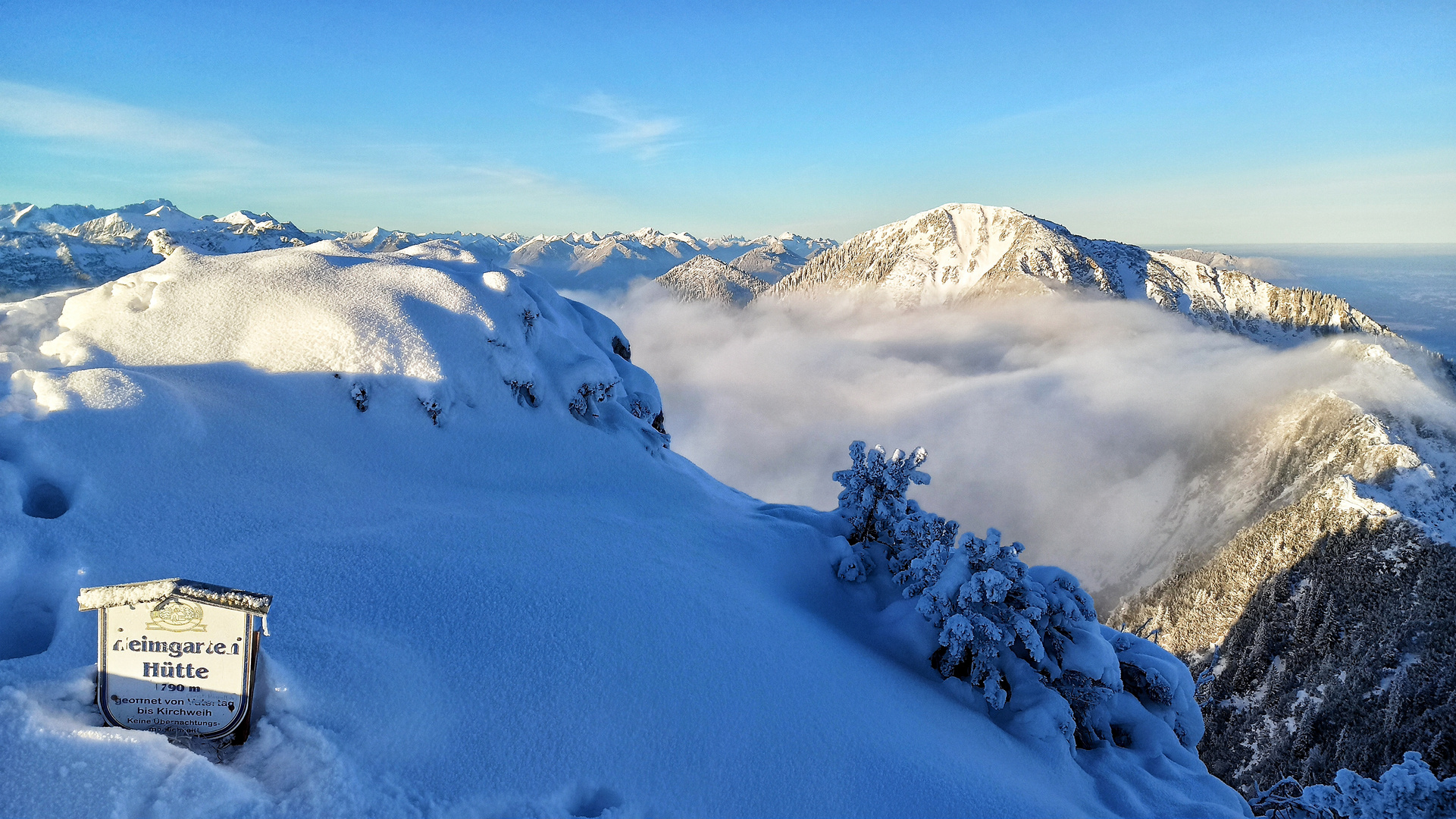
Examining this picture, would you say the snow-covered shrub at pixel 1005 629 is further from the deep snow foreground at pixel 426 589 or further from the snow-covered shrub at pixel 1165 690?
the snow-covered shrub at pixel 1165 690

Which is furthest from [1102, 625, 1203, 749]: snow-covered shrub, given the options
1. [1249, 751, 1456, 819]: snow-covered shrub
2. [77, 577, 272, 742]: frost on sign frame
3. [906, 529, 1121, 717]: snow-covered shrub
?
[77, 577, 272, 742]: frost on sign frame

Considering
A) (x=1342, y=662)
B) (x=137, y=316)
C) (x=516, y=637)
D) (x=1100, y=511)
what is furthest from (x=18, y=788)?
(x=1100, y=511)

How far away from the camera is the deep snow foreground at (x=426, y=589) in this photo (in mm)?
7727

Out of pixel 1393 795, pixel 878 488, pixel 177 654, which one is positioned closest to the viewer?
pixel 177 654

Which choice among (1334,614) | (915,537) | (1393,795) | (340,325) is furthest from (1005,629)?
(1334,614)

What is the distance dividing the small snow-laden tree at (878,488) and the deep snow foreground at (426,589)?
5.37ft

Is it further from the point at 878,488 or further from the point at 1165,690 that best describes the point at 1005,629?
the point at 1165,690

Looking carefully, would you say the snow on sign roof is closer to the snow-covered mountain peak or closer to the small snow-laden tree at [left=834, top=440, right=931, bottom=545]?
the snow-covered mountain peak

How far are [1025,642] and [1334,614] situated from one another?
12500cm

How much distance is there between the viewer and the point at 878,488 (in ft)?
71.3

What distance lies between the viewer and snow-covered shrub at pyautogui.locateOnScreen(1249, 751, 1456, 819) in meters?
9.15

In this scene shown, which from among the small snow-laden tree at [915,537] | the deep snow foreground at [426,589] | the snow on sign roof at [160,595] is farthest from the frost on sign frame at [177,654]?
the small snow-laden tree at [915,537]

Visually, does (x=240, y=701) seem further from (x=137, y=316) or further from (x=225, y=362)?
(x=137, y=316)

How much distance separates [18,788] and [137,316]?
18.6 metres
